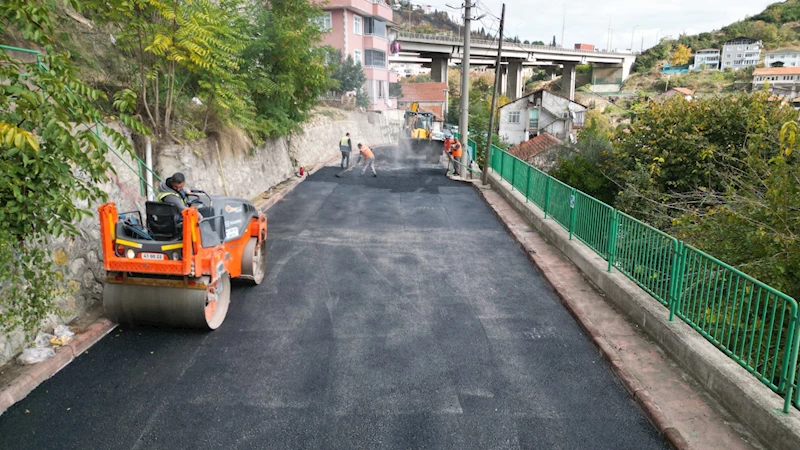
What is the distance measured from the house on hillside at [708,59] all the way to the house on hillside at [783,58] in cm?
1411

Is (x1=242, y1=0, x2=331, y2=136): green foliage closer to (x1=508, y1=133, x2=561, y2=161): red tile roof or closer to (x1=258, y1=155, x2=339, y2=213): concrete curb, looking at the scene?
(x1=258, y1=155, x2=339, y2=213): concrete curb

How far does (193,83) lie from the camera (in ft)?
42.3

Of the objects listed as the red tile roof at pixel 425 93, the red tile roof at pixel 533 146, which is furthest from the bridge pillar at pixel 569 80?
the red tile roof at pixel 533 146

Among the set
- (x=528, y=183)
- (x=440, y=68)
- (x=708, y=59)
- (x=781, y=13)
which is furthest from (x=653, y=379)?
(x=781, y=13)

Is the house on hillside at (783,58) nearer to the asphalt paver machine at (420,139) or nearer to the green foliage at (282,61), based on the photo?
the asphalt paver machine at (420,139)

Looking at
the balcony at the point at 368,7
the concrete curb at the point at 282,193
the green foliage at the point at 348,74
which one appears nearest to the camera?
the concrete curb at the point at 282,193

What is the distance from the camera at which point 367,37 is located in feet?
169

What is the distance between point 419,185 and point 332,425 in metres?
13.9

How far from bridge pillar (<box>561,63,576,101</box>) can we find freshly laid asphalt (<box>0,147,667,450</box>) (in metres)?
113

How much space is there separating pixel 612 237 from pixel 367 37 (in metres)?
A: 48.0

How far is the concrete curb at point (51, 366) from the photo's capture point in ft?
16.8

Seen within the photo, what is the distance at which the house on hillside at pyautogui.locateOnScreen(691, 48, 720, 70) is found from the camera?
437ft

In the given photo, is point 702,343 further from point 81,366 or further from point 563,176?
point 563,176

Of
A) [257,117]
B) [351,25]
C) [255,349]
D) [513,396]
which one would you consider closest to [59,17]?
[257,117]
